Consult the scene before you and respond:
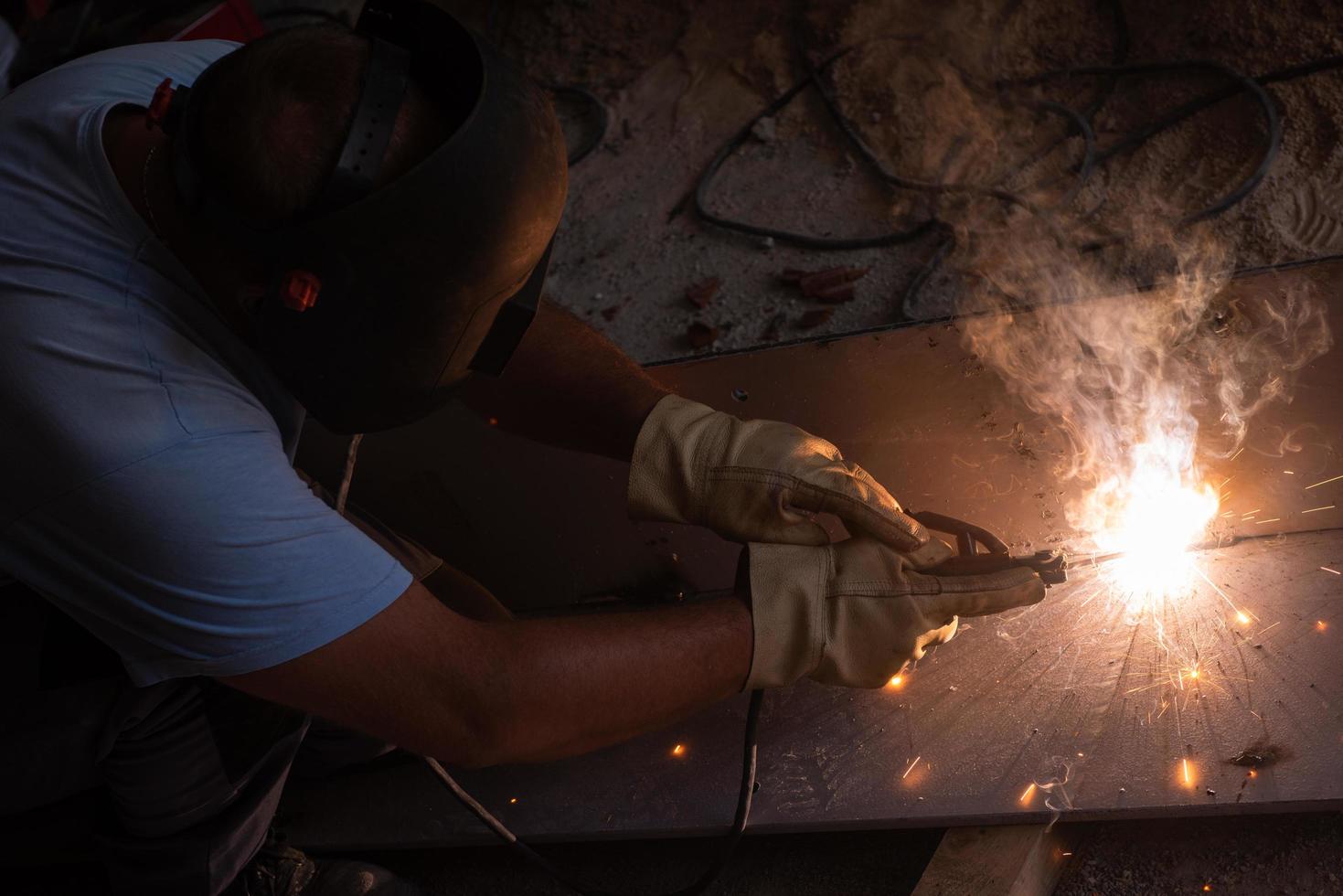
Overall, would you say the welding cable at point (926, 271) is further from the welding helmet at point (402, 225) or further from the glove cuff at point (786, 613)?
the welding helmet at point (402, 225)

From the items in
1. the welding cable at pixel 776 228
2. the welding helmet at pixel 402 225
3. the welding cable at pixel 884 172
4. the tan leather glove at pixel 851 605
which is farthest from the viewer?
the welding cable at pixel 776 228

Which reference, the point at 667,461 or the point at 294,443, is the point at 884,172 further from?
the point at 294,443

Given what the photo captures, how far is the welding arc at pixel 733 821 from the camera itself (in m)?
1.85

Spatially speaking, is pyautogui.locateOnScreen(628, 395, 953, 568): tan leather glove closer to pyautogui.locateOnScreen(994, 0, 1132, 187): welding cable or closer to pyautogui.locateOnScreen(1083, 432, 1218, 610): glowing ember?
pyautogui.locateOnScreen(1083, 432, 1218, 610): glowing ember

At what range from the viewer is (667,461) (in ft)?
6.19

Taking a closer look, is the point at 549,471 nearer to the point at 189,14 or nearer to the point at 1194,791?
the point at 1194,791

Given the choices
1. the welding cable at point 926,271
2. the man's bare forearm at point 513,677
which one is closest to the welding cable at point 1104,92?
the welding cable at point 926,271

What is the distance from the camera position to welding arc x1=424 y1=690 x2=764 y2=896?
1848mm

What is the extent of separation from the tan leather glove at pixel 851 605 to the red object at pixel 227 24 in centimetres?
314

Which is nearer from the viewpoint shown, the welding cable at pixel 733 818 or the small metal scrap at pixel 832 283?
the welding cable at pixel 733 818

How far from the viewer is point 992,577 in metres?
1.68

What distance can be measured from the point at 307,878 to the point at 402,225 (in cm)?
159

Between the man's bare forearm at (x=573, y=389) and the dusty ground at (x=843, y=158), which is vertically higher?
the dusty ground at (x=843, y=158)

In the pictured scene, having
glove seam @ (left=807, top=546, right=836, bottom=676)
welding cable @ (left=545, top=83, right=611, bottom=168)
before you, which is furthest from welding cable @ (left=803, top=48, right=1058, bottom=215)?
glove seam @ (left=807, top=546, right=836, bottom=676)
